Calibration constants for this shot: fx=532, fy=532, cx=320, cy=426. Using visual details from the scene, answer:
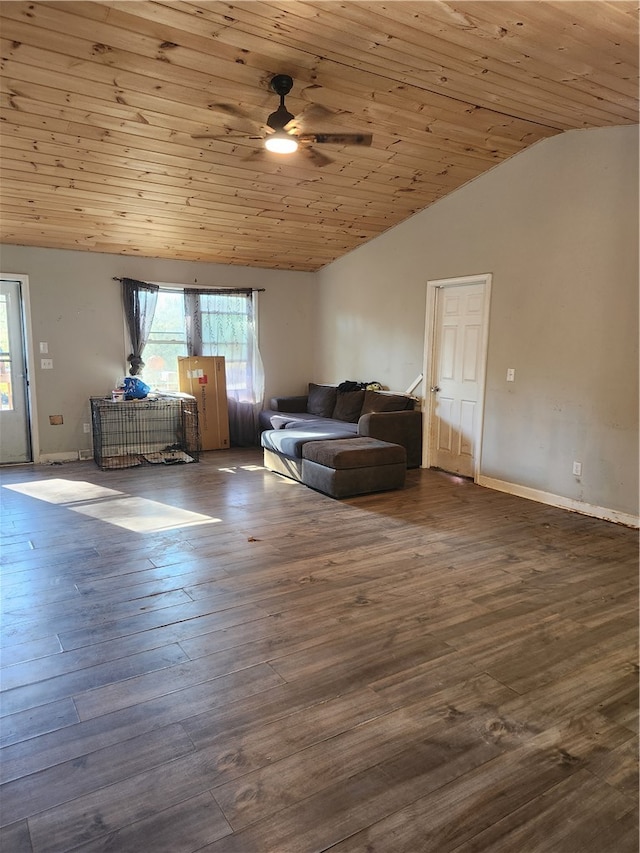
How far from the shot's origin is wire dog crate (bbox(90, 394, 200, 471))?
20.1 ft

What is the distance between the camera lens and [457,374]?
5.67 m

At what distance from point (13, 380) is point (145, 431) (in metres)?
1.57

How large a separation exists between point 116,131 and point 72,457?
3.79m

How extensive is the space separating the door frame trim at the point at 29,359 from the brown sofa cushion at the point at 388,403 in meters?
3.81

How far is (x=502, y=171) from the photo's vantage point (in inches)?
195

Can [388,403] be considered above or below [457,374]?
below

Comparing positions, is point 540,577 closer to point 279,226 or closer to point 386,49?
point 386,49

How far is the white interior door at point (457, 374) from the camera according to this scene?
17.7 ft

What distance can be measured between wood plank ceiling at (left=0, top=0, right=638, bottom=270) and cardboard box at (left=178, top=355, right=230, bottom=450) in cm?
166

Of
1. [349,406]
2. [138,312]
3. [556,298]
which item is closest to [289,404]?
[349,406]

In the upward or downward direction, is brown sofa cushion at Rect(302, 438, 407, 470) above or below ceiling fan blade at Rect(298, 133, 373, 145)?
below

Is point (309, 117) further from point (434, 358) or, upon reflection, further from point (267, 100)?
point (434, 358)

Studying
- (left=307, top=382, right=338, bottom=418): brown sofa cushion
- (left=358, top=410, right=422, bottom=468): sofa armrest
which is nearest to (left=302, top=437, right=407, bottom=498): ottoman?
(left=358, top=410, right=422, bottom=468): sofa armrest

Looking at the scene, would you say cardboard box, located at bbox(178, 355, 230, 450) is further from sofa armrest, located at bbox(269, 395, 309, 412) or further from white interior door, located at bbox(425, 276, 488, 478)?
white interior door, located at bbox(425, 276, 488, 478)
